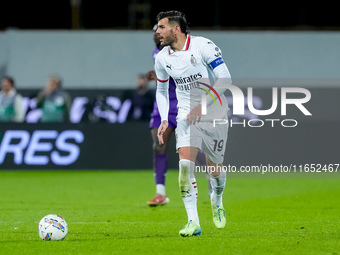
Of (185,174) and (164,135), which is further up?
(185,174)

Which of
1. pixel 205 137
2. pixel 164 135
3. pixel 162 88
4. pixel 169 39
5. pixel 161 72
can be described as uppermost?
pixel 169 39

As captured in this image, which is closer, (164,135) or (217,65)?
(217,65)

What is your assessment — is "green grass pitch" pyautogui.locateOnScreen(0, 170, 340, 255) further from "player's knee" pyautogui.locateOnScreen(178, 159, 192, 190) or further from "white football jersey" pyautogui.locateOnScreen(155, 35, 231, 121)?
"white football jersey" pyautogui.locateOnScreen(155, 35, 231, 121)

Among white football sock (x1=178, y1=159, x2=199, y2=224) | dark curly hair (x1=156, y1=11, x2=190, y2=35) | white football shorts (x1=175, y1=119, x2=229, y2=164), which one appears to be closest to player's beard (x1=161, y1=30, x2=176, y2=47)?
dark curly hair (x1=156, y1=11, x2=190, y2=35)

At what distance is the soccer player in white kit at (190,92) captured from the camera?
710cm

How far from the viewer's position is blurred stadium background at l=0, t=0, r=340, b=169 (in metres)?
15.0

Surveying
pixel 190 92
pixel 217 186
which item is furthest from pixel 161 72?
pixel 217 186

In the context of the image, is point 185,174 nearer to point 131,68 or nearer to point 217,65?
point 217,65

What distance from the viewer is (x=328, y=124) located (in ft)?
50.1

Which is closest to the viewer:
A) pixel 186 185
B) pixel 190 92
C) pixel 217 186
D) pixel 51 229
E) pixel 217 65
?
pixel 51 229

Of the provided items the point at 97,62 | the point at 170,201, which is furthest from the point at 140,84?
the point at 170,201

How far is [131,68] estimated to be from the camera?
17.2 metres

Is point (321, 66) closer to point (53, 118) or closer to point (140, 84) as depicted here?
point (140, 84)

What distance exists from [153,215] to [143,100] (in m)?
7.06
